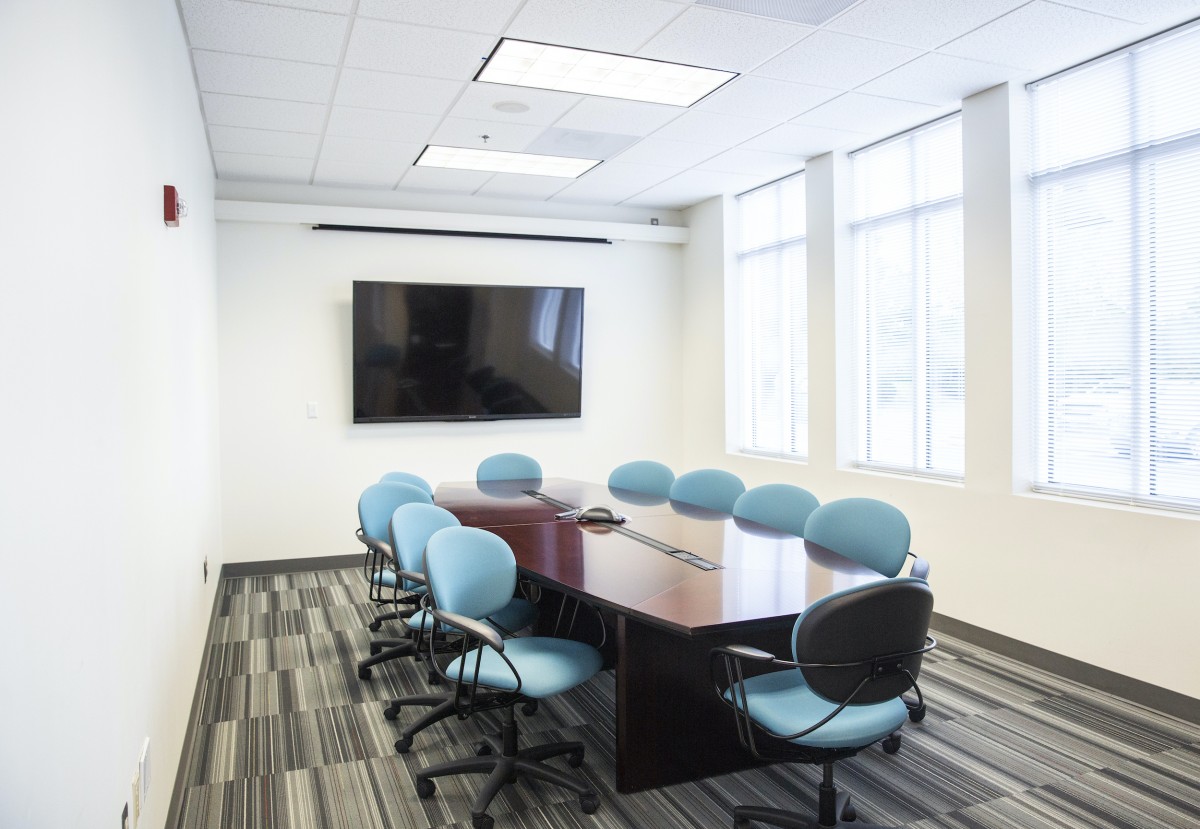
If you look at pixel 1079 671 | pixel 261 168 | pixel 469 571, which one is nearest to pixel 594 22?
pixel 469 571

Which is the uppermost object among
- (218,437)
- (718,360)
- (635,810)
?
(718,360)

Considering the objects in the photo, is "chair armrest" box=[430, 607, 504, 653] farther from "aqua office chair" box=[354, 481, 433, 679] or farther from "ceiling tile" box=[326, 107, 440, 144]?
"ceiling tile" box=[326, 107, 440, 144]

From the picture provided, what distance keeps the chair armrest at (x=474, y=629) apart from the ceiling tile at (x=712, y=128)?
323 cm

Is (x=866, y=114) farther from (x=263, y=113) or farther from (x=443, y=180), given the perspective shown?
(x=263, y=113)

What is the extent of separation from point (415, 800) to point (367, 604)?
8.76 ft

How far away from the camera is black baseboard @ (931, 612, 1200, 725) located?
3508 mm

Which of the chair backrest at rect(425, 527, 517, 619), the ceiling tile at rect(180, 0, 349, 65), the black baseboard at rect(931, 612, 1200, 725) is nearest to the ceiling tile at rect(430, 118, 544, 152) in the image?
the ceiling tile at rect(180, 0, 349, 65)

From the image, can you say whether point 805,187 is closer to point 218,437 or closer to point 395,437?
point 395,437

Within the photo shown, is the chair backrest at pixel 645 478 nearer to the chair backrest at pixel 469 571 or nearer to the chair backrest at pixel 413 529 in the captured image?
the chair backrest at pixel 413 529

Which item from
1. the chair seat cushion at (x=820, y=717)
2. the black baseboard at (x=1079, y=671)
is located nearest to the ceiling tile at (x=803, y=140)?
the black baseboard at (x=1079, y=671)

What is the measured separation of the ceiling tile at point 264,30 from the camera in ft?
10.8

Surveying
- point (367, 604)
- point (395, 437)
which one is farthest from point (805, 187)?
point (367, 604)

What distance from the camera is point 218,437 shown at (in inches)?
232

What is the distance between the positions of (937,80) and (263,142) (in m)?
3.92
